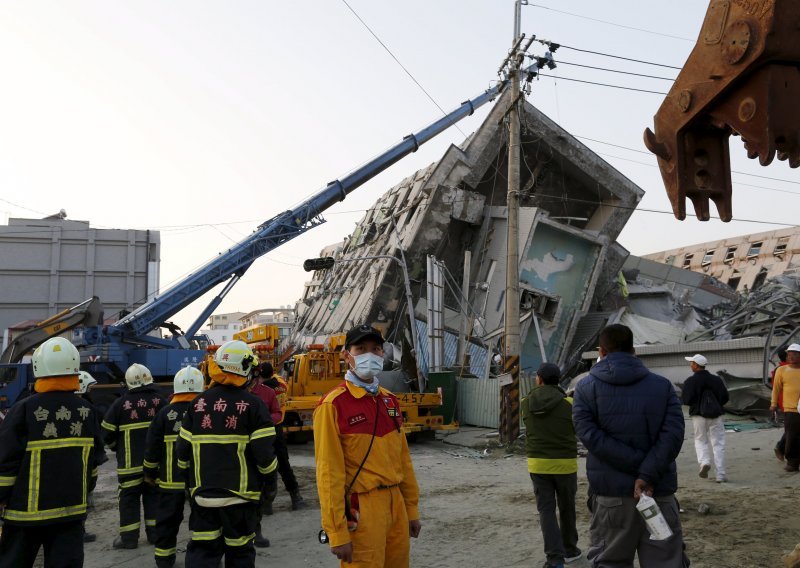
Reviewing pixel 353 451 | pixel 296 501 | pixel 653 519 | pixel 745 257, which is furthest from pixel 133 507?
pixel 745 257

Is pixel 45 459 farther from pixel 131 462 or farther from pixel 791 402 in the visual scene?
pixel 791 402

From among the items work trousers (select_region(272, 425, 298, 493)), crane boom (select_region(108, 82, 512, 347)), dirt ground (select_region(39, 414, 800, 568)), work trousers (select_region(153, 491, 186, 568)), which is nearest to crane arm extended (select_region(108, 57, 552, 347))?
crane boom (select_region(108, 82, 512, 347))

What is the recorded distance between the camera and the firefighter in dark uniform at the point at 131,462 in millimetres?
6422

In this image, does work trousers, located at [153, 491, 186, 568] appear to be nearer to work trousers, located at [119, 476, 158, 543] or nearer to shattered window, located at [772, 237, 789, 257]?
work trousers, located at [119, 476, 158, 543]

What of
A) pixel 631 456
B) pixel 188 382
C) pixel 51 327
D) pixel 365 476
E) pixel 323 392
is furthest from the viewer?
pixel 51 327

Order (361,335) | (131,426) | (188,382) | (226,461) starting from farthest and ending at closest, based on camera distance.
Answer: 1. (131,426)
2. (188,382)
3. (226,461)
4. (361,335)

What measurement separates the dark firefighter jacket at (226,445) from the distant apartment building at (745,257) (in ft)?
95.1

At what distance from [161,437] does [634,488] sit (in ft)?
13.1

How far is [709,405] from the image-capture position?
7.85 meters

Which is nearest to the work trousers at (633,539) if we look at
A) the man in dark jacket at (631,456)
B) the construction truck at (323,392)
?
the man in dark jacket at (631,456)

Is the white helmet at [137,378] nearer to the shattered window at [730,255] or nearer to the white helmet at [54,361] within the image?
the white helmet at [54,361]

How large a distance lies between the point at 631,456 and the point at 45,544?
143 inches

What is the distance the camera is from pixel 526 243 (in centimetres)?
2128

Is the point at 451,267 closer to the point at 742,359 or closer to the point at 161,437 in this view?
the point at 742,359
